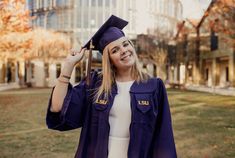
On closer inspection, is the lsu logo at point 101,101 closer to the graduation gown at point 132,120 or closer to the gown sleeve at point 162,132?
the graduation gown at point 132,120

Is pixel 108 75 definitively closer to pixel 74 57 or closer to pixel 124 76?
pixel 124 76

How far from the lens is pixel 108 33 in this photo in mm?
2037

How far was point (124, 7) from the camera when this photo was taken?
4.15 m

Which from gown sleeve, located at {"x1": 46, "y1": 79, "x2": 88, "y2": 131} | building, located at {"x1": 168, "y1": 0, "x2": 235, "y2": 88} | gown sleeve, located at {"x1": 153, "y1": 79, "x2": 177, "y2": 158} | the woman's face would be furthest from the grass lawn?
building, located at {"x1": 168, "y1": 0, "x2": 235, "y2": 88}

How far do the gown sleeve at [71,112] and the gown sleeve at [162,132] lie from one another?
467mm

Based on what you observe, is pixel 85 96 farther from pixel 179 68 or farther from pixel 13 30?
pixel 179 68

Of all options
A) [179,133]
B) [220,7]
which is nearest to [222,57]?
[220,7]

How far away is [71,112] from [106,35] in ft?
1.74

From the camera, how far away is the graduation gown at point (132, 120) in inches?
73.7

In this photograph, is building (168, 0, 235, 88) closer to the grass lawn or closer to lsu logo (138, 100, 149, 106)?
the grass lawn

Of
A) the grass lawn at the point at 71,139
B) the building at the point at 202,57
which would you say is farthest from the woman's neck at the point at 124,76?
the building at the point at 202,57

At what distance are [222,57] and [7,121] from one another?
27.0m

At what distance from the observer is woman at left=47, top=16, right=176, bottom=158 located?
1.89 meters

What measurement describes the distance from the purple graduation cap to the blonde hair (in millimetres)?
67
